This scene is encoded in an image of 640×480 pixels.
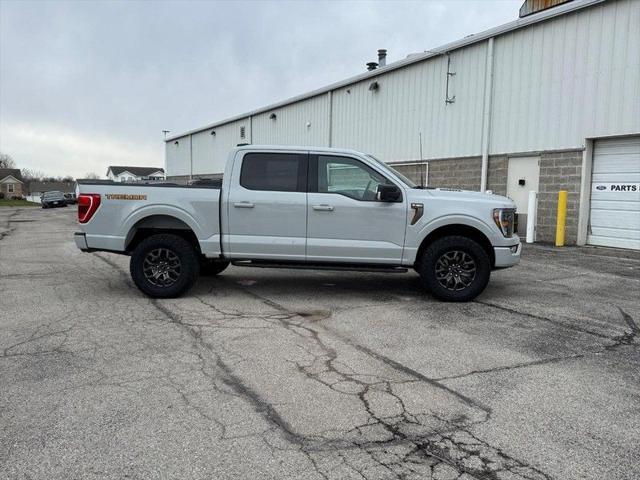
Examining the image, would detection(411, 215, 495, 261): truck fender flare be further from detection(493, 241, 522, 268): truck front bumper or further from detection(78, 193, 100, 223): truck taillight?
detection(78, 193, 100, 223): truck taillight

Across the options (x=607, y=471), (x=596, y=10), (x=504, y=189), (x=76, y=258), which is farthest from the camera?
(x=504, y=189)

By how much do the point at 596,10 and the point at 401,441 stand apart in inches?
487

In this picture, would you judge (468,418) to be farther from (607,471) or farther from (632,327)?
(632,327)

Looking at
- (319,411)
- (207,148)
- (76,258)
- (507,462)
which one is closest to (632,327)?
(507,462)

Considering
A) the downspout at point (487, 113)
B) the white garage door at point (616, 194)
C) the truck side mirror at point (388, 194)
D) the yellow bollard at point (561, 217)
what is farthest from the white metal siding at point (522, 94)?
the truck side mirror at point (388, 194)

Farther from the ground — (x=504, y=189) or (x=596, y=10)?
(x=596, y=10)

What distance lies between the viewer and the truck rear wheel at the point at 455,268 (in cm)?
646

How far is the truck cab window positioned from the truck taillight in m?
2.96

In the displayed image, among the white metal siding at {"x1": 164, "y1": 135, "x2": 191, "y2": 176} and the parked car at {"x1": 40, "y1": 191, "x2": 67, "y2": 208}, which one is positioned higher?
the white metal siding at {"x1": 164, "y1": 135, "x2": 191, "y2": 176}

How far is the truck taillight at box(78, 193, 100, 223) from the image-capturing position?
663cm

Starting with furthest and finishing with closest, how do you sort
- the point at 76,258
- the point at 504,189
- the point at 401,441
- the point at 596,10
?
1. the point at 504,189
2. the point at 596,10
3. the point at 76,258
4. the point at 401,441

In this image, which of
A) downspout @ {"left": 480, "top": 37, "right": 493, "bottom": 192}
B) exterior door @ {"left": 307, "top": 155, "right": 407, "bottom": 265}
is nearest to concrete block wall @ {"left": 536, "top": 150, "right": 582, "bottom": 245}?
downspout @ {"left": 480, "top": 37, "right": 493, "bottom": 192}

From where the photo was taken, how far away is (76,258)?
1098 cm

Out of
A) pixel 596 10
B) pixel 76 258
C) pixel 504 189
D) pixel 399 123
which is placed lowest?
pixel 76 258
